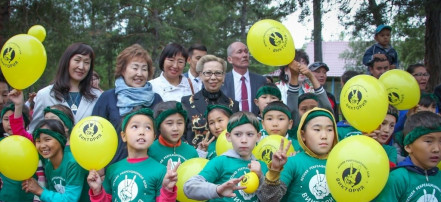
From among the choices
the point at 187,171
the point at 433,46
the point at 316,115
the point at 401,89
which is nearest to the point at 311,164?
the point at 316,115

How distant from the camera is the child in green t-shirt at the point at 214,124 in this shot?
15.9 ft

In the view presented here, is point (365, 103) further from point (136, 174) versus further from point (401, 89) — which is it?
point (136, 174)

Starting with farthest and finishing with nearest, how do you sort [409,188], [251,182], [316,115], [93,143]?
[316,115] < [93,143] < [409,188] < [251,182]

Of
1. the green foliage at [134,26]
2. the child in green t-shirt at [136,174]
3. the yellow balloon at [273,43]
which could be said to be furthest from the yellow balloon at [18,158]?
the green foliage at [134,26]

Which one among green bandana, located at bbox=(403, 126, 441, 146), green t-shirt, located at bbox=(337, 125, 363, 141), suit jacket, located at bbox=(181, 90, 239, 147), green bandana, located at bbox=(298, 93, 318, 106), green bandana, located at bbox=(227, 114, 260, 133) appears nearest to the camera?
green bandana, located at bbox=(403, 126, 441, 146)

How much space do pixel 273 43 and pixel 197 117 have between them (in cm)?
114

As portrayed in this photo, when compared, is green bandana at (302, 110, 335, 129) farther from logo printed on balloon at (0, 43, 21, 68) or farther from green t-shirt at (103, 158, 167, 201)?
logo printed on balloon at (0, 43, 21, 68)

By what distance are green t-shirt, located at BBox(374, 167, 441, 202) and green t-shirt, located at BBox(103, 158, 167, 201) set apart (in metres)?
1.72

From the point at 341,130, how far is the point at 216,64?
150cm

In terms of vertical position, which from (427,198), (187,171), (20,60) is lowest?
(427,198)

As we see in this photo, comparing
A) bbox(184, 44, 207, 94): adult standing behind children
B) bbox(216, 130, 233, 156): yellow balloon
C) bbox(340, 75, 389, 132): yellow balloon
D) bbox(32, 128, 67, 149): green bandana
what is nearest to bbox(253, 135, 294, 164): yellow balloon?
bbox(216, 130, 233, 156): yellow balloon

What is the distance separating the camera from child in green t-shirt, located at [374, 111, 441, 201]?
3.68 m

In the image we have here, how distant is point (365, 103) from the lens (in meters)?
4.00

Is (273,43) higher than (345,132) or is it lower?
higher
